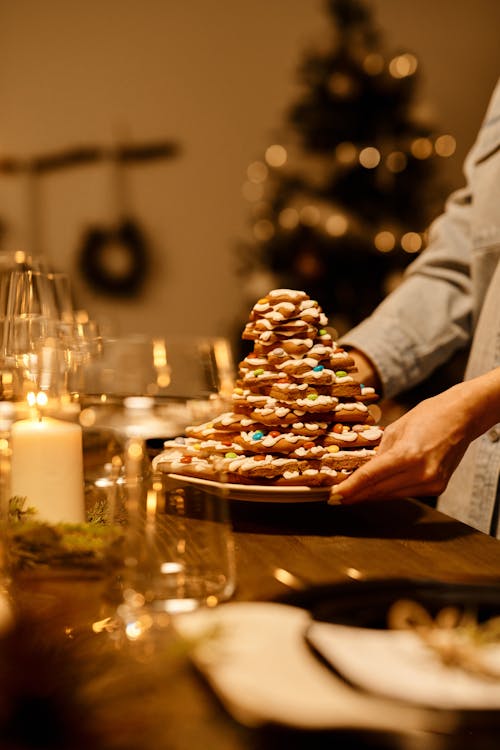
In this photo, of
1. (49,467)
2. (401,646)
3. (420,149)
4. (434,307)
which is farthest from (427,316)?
(420,149)

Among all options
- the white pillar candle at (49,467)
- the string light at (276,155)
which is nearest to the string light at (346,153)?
the string light at (276,155)

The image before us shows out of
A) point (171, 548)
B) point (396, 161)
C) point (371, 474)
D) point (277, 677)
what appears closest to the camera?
point (277, 677)

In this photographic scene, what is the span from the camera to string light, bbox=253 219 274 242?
480 cm

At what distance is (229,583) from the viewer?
73 cm

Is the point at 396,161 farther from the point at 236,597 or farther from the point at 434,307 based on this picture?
the point at 236,597

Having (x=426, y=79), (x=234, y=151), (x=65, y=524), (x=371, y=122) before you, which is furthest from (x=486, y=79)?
(x=65, y=524)

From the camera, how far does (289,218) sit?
4.70m

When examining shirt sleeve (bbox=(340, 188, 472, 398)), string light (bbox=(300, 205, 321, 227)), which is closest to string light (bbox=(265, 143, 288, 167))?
string light (bbox=(300, 205, 321, 227))

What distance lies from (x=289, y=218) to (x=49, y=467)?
398 centimetres

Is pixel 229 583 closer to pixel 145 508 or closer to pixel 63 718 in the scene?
pixel 145 508

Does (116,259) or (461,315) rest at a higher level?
(116,259)

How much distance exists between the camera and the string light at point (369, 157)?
473 cm

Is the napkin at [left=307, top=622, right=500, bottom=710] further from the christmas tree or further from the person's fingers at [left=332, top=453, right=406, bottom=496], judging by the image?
the christmas tree

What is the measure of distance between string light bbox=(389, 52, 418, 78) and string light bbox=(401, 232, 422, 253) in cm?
89
